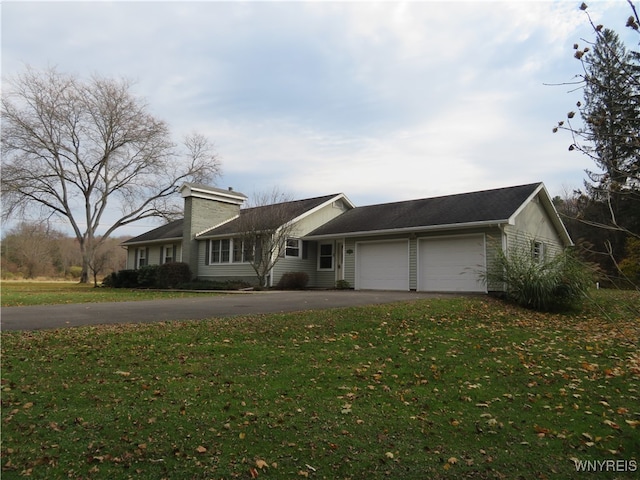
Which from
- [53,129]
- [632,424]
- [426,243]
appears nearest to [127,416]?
[632,424]

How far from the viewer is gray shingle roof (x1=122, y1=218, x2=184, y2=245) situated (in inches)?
1168

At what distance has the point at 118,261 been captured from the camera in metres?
48.7

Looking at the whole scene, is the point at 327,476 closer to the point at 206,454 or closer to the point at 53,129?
the point at 206,454

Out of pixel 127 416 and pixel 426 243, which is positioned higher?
pixel 426 243

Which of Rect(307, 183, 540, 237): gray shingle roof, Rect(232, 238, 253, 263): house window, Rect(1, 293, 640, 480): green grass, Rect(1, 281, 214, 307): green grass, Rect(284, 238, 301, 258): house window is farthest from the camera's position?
Rect(284, 238, 301, 258): house window

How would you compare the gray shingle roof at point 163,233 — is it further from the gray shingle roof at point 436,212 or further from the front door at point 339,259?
the gray shingle roof at point 436,212

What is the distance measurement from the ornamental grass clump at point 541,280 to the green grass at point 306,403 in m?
4.94

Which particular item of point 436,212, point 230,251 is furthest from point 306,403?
point 230,251

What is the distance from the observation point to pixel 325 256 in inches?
885

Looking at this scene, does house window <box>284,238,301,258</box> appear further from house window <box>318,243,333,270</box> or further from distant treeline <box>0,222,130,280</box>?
distant treeline <box>0,222,130,280</box>

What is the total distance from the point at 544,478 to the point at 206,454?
111 inches

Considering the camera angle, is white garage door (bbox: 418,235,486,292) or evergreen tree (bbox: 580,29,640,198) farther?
white garage door (bbox: 418,235,486,292)

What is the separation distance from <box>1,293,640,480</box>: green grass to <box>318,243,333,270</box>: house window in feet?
45.3
